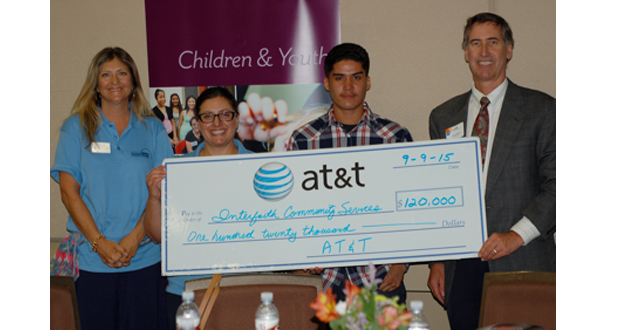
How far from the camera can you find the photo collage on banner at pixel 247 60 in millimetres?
3156

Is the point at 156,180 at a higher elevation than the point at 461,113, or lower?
lower

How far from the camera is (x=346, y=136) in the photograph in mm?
2580

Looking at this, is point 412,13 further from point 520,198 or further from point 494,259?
point 494,259

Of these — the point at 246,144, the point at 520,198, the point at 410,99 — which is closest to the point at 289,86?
the point at 246,144

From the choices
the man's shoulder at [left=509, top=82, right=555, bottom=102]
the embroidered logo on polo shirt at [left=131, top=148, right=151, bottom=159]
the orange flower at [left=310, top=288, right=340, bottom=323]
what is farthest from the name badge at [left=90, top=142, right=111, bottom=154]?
the man's shoulder at [left=509, top=82, right=555, bottom=102]

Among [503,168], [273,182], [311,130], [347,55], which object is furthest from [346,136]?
[503,168]

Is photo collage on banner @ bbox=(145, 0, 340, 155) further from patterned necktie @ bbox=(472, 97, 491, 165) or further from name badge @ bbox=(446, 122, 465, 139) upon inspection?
patterned necktie @ bbox=(472, 97, 491, 165)

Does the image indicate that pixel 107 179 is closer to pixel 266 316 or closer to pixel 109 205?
pixel 109 205

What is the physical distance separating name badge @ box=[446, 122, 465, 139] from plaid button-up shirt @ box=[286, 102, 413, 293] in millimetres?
218

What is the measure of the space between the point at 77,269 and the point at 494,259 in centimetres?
221

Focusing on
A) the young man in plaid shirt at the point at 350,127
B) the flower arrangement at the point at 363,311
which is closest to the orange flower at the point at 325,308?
the flower arrangement at the point at 363,311

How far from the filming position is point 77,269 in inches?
97.6

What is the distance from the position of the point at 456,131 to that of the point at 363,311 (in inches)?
62.4

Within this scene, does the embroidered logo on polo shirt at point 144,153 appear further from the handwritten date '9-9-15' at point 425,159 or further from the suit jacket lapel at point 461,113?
the suit jacket lapel at point 461,113
